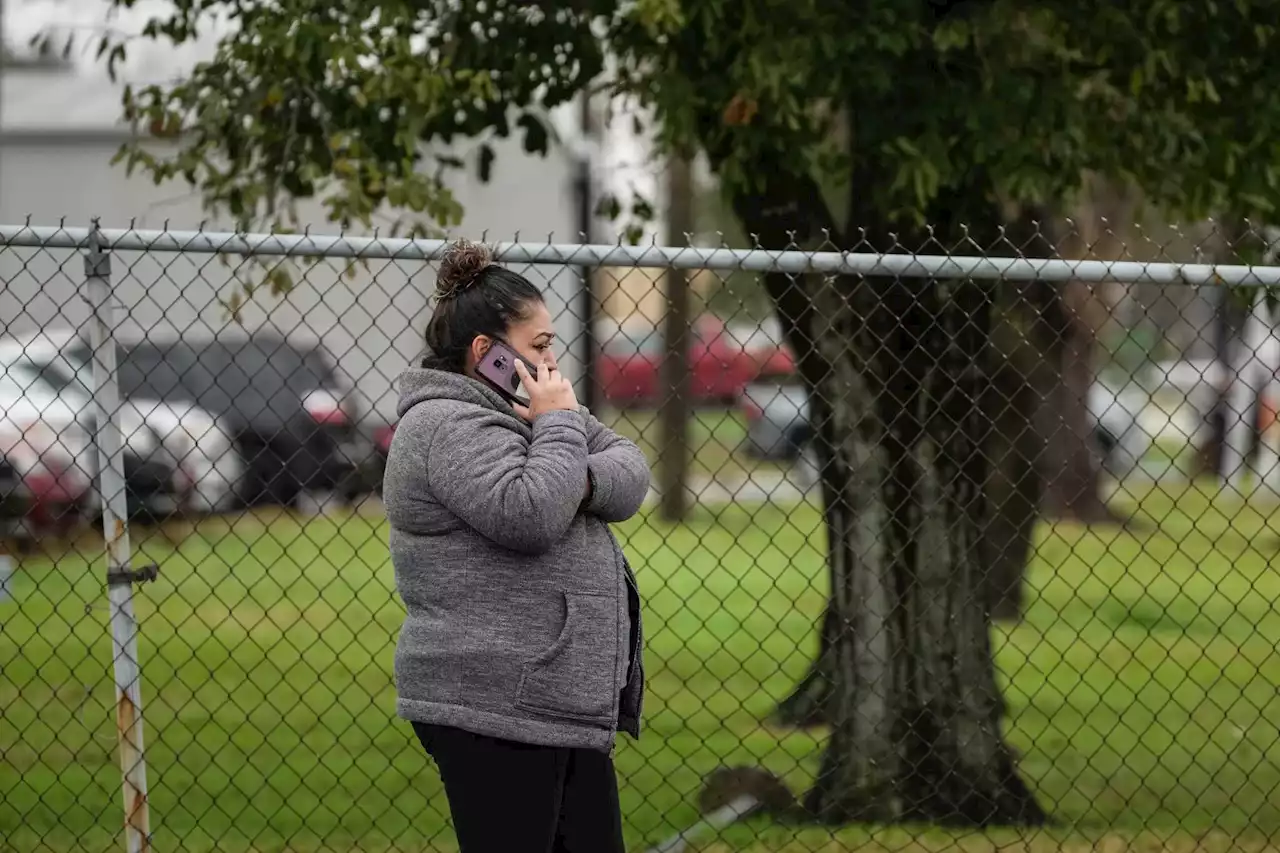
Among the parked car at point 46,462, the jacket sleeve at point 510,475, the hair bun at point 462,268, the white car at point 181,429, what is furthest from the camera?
the white car at point 181,429

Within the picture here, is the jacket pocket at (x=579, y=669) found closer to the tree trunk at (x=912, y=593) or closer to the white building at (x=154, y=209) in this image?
the tree trunk at (x=912, y=593)

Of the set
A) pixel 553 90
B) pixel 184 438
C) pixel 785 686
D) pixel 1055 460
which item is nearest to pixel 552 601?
pixel 553 90

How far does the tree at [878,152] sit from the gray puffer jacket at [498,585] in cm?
213

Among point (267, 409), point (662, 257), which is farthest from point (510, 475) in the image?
point (267, 409)

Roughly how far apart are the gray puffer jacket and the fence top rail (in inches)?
31.7

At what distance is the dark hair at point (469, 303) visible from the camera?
122 inches

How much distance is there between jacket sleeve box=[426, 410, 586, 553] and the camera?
2.90 meters

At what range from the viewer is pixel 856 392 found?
216 inches


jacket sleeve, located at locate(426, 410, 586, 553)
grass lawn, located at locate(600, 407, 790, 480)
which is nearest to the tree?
jacket sleeve, located at locate(426, 410, 586, 553)

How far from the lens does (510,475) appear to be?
2920 millimetres

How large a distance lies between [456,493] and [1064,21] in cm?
324

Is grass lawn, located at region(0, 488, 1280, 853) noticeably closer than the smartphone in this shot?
No

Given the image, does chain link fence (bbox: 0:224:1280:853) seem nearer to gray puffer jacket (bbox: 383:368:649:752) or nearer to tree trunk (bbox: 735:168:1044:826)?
tree trunk (bbox: 735:168:1044:826)

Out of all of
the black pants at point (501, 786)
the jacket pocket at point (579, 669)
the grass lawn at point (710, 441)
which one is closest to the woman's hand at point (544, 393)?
the jacket pocket at point (579, 669)
